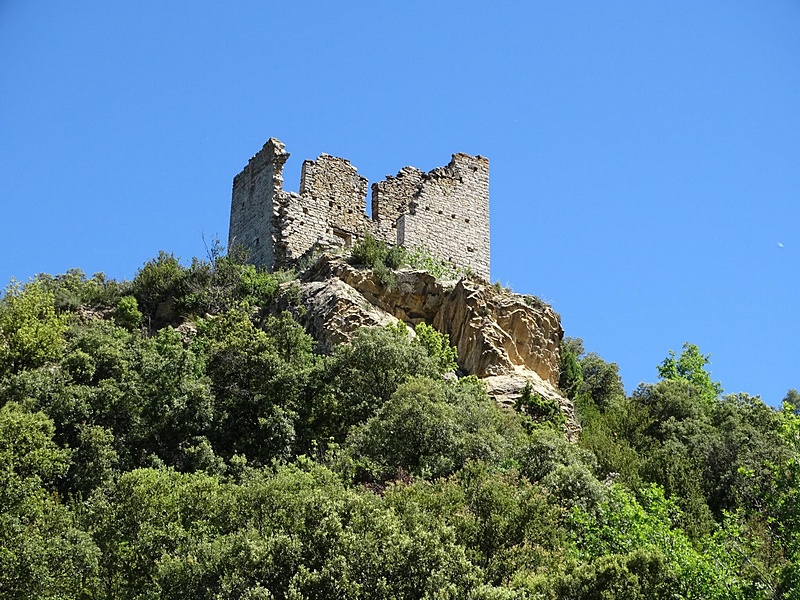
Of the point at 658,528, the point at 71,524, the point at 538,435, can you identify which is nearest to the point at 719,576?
the point at 658,528

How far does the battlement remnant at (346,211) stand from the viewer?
35938 millimetres

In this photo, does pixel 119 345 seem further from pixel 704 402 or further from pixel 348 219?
pixel 704 402

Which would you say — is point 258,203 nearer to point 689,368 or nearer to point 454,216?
point 454,216

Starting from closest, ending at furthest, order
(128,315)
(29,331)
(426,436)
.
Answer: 1. (426,436)
2. (29,331)
3. (128,315)

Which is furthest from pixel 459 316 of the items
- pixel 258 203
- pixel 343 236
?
pixel 258 203

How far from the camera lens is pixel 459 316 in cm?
3288

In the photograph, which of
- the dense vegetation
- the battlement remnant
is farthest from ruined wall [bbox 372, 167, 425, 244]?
the dense vegetation

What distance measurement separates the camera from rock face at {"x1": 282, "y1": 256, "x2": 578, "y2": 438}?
31.5m

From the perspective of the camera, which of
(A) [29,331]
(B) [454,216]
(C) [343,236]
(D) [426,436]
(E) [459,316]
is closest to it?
(D) [426,436]

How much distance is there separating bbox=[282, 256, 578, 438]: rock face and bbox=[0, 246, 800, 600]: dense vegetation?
0.89 meters

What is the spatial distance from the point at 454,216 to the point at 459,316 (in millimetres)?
5691

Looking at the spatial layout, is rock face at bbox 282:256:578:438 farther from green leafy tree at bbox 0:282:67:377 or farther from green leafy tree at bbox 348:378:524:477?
green leafy tree at bbox 0:282:67:377

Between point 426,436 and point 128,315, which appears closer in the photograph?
point 426,436

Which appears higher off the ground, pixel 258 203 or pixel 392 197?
pixel 392 197
